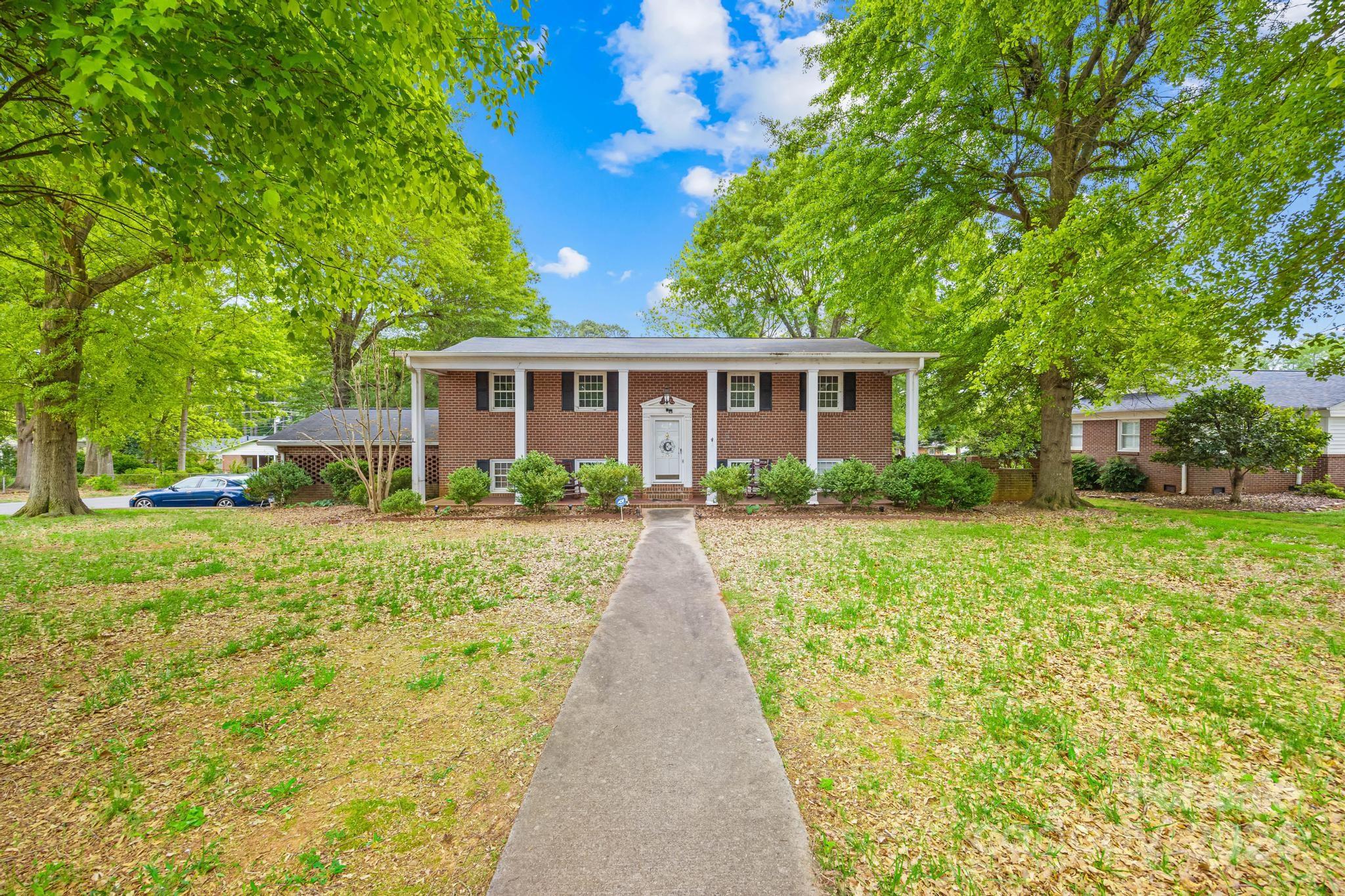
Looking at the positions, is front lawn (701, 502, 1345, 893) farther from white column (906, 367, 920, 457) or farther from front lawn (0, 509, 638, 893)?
white column (906, 367, 920, 457)

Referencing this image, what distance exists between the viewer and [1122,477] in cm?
1844

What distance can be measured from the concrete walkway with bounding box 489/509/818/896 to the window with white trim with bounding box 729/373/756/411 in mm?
10916

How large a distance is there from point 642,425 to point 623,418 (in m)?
0.91

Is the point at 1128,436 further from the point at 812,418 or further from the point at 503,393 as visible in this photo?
the point at 503,393

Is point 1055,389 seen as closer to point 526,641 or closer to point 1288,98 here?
point 1288,98

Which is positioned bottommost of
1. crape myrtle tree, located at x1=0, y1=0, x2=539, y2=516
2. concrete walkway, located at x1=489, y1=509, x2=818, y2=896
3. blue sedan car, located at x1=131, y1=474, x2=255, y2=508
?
concrete walkway, located at x1=489, y1=509, x2=818, y2=896

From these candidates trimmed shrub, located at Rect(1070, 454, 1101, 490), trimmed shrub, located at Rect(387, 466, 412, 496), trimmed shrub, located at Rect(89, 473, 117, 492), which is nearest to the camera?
trimmed shrub, located at Rect(387, 466, 412, 496)

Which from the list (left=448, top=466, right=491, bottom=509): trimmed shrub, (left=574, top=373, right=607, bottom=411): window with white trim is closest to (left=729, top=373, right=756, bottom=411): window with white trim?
(left=574, top=373, right=607, bottom=411): window with white trim

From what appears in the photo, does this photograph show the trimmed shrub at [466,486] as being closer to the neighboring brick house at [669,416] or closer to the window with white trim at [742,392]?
the neighboring brick house at [669,416]

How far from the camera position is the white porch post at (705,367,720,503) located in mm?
14070

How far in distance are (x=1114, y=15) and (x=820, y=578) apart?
1340cm

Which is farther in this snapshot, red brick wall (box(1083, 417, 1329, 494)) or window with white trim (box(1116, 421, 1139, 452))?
window with white trim (box(1116, 421, 1139, 452))

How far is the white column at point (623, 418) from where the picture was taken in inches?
555

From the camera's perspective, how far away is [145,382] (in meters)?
12.9
